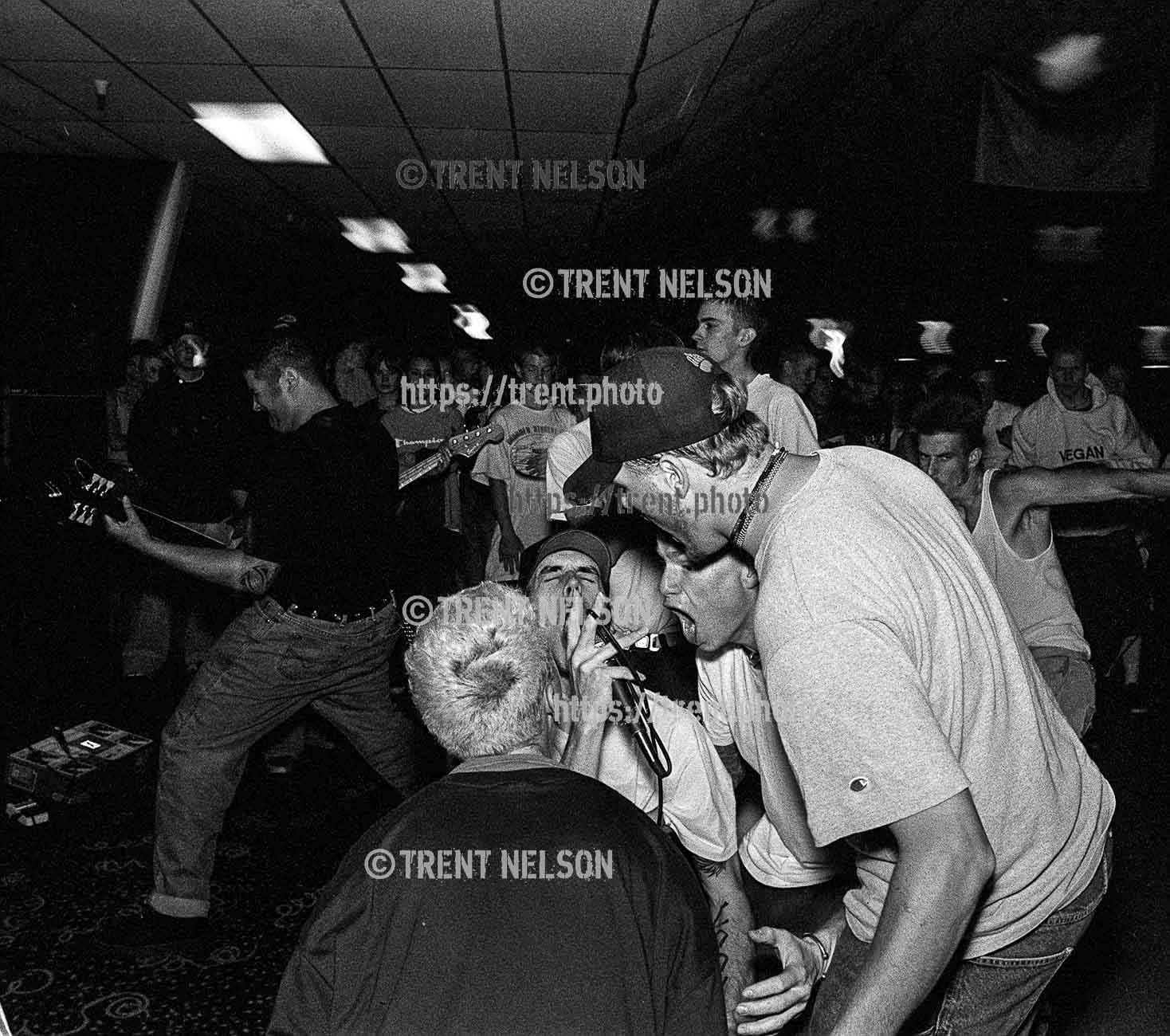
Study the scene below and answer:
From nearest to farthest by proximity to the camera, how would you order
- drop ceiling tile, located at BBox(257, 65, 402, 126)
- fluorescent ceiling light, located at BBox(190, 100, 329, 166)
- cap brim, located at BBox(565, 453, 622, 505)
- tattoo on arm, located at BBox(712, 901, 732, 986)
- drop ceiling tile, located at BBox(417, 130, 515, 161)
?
cap brim, located at BBox(565, 453, 622, 505) → tattoo on arm, located at BBox(712, 901, 732, 986) → drop ceiling tile, located at BBox(257, 65, 402, 126) → fluorescent ceiling light, located at BBox(190, 100, 329, 166) → drop ceiling tile, located at BBox(417, 130, 515, 161)

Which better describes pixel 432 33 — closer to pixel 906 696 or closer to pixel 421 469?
pixel 421 469

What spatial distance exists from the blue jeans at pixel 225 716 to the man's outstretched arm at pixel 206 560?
0.08 m

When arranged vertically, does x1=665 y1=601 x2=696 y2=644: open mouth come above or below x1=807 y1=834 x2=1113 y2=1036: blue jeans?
above

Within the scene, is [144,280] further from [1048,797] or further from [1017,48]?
[1048,797]

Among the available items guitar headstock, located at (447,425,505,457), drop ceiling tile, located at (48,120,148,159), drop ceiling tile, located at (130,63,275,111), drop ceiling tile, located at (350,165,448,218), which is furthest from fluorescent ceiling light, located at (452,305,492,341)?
guitar headstock, located at (447,425,505,457)

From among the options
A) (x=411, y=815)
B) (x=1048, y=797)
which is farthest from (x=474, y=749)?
(x=1048, y=797)

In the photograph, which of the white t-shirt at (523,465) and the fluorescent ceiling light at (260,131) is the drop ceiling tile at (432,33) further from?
the white t-shirt at (523,465)

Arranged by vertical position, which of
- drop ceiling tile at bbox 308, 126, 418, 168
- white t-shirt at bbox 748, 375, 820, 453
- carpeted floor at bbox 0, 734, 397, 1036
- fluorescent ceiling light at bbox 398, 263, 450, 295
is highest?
fluorescent ceiling light at bbox 398, 263, 450, 295

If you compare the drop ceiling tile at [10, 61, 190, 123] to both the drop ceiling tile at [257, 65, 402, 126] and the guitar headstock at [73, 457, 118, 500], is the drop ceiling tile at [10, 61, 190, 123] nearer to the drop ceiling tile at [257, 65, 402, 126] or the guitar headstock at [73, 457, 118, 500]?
the drop ceiling tile at [257, 65, 402, 126]

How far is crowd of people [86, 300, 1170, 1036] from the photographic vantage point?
1.16 m

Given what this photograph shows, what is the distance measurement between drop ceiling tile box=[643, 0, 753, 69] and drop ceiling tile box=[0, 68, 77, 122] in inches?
134

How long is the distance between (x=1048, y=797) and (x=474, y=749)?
78 centimetres

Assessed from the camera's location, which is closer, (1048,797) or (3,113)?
(1048,797)

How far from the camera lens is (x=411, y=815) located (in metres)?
1.34
